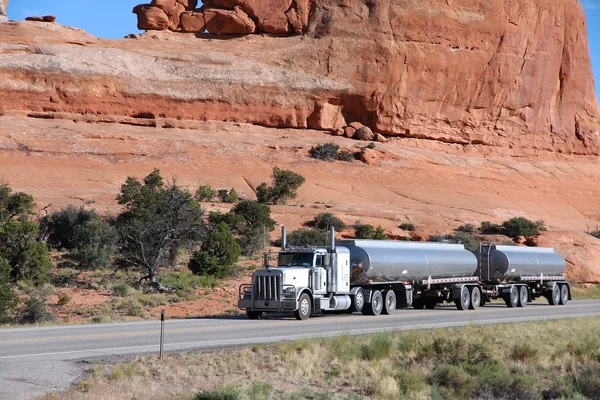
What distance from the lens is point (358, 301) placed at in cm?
2598

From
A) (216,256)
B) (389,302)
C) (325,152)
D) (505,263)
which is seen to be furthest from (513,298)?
(325,152)

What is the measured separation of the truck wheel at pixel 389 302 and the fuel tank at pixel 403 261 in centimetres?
46

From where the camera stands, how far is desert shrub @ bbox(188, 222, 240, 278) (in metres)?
33.0

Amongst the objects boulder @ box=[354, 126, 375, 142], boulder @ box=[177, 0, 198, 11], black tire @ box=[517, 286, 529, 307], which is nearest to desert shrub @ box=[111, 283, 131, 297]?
black tire @ box=[517, 286, 529, 307]

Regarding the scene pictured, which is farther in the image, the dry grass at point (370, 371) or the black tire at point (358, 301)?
the black tire at point (358, 301)

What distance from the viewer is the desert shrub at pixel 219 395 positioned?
38.2 ft

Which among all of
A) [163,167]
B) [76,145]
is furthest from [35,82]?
[163,167]

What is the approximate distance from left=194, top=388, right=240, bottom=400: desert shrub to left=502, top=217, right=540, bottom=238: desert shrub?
133ft

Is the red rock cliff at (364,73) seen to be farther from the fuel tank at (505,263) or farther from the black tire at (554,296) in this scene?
the fuel tank at (505,263)

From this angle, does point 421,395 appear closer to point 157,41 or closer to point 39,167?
point 39,167

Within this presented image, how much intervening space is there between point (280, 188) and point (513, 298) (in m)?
22.5

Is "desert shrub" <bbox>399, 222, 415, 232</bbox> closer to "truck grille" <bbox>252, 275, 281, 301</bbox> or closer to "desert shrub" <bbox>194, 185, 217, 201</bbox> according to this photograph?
"desert shrub" <bbox>194, 185, 217, 201</bbox>

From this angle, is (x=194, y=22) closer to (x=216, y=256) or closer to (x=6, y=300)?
(x=216, y=256)

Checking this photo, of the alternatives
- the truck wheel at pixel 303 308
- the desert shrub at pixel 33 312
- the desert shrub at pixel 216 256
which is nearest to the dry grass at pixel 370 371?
the truck wheel at pixel 303 308
